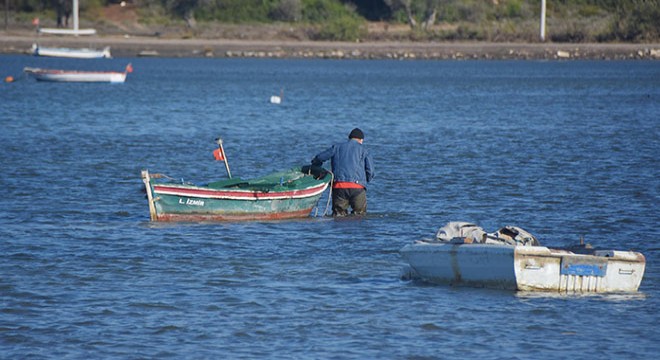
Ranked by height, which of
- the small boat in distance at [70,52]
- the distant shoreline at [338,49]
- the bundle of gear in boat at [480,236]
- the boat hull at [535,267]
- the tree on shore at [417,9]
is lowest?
the distant shoreline at [338,49]

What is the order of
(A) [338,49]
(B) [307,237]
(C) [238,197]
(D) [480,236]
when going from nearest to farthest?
(D) [480,236] < (B) [307,237] < (C) [238,197] < (A) [338,49]

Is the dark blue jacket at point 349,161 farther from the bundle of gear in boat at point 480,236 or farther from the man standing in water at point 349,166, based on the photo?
the bundle of gear in boat at point 480,236

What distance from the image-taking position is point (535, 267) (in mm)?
14289

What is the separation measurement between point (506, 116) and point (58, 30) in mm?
72368

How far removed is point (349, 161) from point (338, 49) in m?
98.4

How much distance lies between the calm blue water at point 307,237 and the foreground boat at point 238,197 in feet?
0.98

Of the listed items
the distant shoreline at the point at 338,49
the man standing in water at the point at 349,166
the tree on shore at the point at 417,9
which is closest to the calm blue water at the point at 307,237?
the man standing in water at the point at 349,166

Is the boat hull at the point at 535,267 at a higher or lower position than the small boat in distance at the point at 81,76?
higher

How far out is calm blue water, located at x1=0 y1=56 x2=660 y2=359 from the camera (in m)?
13.1

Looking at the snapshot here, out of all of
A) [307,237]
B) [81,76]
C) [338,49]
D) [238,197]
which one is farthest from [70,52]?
[307,237]

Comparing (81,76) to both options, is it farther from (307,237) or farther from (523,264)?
(523,264)

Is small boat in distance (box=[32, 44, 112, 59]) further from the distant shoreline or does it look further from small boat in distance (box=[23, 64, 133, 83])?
small boat in distance (box=[23, 64, 133, 83])

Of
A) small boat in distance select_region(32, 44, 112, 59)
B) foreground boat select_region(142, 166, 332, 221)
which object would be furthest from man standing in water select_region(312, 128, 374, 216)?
small boat in distance select_region(32, 44, 112, 59)

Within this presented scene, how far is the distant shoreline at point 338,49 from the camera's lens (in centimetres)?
11356
